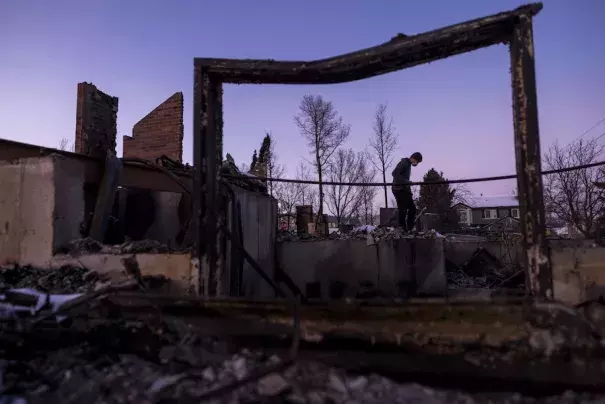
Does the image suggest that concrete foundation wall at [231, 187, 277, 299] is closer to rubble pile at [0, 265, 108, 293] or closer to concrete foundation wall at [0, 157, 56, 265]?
→ rubble pile at [0, 265, 108, 293]

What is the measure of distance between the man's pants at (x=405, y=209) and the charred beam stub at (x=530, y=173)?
6355 millimetres

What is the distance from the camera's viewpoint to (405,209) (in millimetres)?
9344

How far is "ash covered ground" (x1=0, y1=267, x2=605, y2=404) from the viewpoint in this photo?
2.20 metres

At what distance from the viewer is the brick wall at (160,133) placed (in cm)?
1238

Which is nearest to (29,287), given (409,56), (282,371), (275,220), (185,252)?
(185,252)

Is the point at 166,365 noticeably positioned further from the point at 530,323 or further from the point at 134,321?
the point at 530,323

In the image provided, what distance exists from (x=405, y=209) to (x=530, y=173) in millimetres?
6777

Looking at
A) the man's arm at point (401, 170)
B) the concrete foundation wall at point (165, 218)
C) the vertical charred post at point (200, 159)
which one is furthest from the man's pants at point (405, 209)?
the vertical charred post at point (200, 159)

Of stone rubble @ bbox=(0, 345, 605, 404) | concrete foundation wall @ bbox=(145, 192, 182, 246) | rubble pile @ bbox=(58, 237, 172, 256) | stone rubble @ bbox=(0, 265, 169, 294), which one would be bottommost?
stone rubble @ bbox=(0, 345, 605, 404)

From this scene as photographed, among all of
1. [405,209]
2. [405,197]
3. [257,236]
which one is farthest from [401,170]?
[257,236]

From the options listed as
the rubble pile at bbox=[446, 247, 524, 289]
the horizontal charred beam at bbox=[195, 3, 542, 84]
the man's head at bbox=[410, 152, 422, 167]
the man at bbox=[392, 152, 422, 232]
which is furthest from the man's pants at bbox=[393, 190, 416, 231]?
the horizontal charred beam at bbox=[195, 3, 542, 84]

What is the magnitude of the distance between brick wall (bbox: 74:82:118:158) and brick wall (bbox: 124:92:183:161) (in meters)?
3.14

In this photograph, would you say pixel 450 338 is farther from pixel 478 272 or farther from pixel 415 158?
pixel 415 158

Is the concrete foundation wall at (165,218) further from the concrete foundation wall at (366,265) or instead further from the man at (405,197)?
the man at (405,197)
